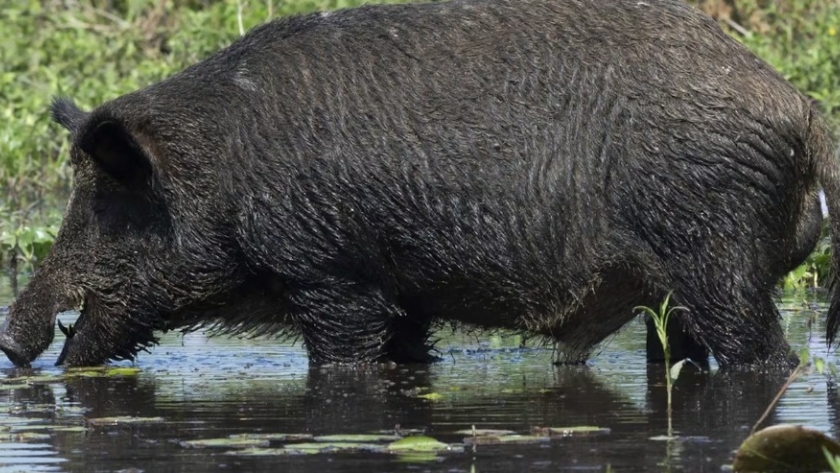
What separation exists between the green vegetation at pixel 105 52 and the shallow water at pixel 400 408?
383 centimetres

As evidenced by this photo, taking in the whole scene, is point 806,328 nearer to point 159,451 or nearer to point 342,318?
point 342,318

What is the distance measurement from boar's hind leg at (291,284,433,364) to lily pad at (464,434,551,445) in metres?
1.91

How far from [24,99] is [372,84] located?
7.18m

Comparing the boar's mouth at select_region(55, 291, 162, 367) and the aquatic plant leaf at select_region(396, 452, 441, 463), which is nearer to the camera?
the aquatic plant leaf at select_region(396, 452, 441, 463)

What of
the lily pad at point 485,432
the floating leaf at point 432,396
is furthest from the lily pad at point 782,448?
the floating leaf at point 432,396

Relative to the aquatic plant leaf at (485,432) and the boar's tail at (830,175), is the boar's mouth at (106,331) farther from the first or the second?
the boar's tail at (830,175)

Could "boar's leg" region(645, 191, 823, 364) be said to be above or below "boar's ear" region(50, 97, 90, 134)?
below

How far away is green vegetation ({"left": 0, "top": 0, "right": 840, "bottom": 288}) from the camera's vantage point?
12.9 m

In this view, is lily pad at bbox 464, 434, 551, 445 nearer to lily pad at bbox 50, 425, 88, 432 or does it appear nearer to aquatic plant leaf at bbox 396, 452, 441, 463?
aquatic plant leaf at bbox 396, 452, 441, 463

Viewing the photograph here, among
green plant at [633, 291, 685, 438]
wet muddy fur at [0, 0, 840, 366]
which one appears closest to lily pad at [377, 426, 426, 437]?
green plant at [633, 291, 685, 438]

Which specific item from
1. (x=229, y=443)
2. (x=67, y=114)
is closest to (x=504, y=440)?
(x=229, y=443)

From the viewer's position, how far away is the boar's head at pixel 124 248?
24.3ft

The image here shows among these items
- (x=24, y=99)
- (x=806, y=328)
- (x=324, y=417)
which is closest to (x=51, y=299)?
(x=324, y=417)

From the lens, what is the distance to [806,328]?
833 cm
